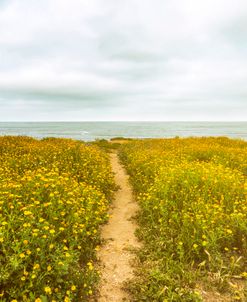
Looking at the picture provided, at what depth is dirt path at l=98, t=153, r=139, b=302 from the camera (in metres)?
4.54

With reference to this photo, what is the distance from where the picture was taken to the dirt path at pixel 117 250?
4.54m

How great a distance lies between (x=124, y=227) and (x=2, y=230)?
3437 mm

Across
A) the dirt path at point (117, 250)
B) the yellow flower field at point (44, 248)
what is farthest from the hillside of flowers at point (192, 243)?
the yellow flower field at point (44, 248)

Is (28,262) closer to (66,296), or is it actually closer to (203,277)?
(66,296)

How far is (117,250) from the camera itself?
5859 mm

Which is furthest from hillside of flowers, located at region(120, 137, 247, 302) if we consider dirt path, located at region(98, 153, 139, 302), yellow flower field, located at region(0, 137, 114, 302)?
yellow flower field, located at region(0, 137, 114, 302)

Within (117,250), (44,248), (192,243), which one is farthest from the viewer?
(117,250)

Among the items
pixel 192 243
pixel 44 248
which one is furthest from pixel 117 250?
pixel 44 248

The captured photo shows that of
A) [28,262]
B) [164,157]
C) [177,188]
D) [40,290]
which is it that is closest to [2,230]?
[28,262]

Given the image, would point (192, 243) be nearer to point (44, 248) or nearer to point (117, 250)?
point (117, 250)

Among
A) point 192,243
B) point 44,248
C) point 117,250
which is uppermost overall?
point 44,248

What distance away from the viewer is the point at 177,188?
8.34m

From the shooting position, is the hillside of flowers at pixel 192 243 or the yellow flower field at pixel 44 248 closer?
the yellow flower field at pixel 44 248

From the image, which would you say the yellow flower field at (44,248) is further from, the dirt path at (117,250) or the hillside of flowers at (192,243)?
the hillside of flowers at (192,243)
